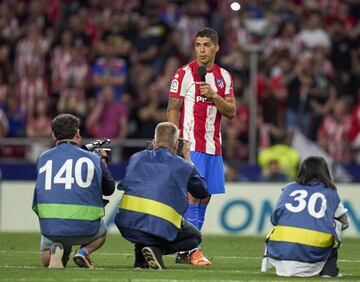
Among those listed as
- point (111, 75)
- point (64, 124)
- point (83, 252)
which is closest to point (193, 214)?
point (83, 252)

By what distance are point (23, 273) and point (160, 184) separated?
1.57m

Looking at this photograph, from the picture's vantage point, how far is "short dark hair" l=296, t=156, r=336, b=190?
11.9m

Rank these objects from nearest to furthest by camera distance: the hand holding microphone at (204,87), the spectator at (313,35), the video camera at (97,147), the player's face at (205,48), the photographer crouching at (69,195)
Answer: the photographer crouching at (69,195) < the video camera at (97,147) < the hand holding microphone at (204,87) < the player's face at (205,48) < the spectator at (313,35)

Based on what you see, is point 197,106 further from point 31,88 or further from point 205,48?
point 31,88

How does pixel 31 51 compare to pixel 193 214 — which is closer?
pixel 193 214

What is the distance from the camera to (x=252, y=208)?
2083cm

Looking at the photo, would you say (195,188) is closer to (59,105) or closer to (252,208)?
(252,208)

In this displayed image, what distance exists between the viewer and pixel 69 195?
39.8 feet

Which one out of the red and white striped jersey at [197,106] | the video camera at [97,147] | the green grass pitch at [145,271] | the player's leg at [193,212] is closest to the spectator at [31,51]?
the green grass pitch at [145,271]

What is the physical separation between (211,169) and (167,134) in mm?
1837

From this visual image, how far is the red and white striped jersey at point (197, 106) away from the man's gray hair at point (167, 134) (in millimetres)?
1603

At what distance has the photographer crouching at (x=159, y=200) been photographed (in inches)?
480

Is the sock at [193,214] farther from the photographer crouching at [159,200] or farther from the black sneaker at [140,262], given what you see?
the black sneaker at [140,262]

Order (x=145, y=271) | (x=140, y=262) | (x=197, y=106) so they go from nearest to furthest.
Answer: (x=145, y=271), (x=140, y=262), (x=197, y=106)
